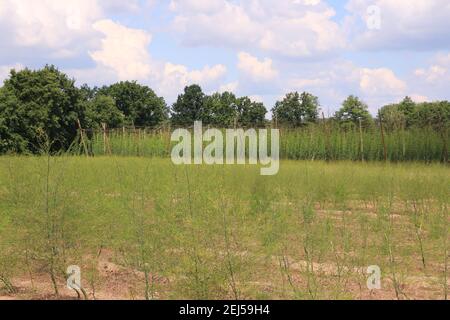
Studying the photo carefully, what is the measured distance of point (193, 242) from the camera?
14.7 ft

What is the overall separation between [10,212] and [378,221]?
13.1 feet

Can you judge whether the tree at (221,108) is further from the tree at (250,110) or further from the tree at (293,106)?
the tree at (293,106)

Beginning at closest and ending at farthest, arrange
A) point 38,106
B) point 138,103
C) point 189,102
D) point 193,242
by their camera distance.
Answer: point 193,242
point 38,106
point 138,103
point 189,102

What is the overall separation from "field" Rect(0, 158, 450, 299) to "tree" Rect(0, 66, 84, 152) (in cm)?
1833

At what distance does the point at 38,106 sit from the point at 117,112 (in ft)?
38.0

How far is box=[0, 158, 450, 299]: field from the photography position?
179 inches

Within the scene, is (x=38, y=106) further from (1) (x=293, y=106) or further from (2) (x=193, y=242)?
(2) (x=193, y=242)

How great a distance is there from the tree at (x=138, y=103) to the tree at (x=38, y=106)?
1353cm

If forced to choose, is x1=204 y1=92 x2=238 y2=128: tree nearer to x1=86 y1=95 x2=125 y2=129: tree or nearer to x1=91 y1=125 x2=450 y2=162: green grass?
x1=86 y1=95 x2=125 y2=129: tree

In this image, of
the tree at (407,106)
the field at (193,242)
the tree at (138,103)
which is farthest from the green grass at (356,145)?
the tree at (138,103)

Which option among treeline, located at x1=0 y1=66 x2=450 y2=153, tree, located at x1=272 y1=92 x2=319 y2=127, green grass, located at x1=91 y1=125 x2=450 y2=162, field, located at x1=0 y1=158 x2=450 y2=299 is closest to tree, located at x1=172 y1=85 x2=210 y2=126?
treeline, located at x1=0 y1=66 x2=450 y2=153

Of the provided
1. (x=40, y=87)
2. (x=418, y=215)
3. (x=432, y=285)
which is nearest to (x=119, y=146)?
(x=40, y=87)

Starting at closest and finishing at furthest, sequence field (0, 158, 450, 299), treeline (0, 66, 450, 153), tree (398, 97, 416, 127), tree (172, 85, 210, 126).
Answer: field (0, 158, 450, 299) < treeline (0, 66, 450, 153) < tree (398, 97, 416, 127) < tree (172, 85, 210, 126)

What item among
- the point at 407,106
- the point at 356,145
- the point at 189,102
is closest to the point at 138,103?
the point at 189,102
